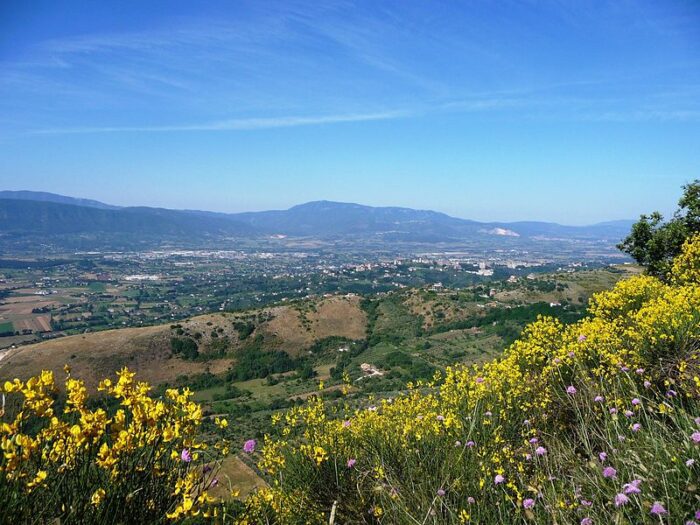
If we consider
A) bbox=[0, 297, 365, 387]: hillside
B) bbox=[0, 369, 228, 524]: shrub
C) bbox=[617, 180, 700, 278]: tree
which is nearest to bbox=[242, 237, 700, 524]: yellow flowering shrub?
bbox=[0, 369, 228, 524]: shrub

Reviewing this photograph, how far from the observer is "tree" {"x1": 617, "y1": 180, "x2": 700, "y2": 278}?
19.6 meters

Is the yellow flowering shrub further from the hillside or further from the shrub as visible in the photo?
the hillside

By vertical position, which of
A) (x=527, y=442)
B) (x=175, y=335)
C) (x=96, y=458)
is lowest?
(x=175, y=335)

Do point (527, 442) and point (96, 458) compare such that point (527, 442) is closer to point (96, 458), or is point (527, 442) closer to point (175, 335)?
point (96, 458)

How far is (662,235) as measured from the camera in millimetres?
20391

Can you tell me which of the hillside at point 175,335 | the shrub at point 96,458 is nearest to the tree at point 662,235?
the shrub at point 96,458

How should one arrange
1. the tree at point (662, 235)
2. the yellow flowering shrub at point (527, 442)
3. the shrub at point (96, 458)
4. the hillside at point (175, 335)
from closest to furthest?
1. the shrub at point (96, 458)
2. the yellow flowering shrub at point (527, 442)
3. the tree at point (662, 235)
4. the hillside at point (175, 335)

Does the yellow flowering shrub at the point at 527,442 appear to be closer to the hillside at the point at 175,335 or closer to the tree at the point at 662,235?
the tree at the point at 662,235

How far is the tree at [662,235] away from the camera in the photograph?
64.2ft

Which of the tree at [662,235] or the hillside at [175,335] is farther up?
the tree at [662,235]

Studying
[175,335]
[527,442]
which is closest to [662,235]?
[527,442]

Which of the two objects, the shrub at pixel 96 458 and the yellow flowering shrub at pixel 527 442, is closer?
the shrub at pixel 96 458

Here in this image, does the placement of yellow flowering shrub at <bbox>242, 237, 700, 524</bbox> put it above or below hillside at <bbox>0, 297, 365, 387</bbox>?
above

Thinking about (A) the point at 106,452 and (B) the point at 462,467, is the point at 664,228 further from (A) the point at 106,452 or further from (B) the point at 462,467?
(A) the point at 106,452
